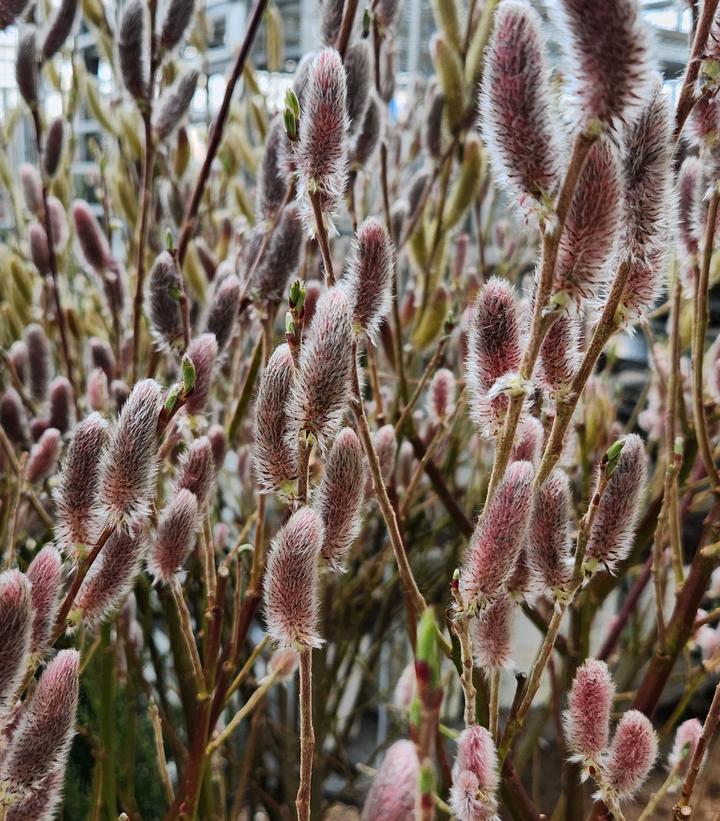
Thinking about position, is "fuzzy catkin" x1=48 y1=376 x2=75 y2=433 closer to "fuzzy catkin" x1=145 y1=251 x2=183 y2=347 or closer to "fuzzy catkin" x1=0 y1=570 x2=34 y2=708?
"fuzzy catkin" x1=145 y1=251 x2=183 y2=347

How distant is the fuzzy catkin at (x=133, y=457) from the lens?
0.92 ft

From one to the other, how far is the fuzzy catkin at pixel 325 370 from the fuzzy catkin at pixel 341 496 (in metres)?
0.01

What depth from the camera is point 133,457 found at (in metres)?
0.28

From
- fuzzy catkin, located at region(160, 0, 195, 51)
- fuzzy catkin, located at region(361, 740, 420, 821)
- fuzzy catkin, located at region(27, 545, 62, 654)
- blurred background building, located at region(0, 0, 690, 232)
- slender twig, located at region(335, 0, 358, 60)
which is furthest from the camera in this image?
blurred background building, located at region(0, 0, 690, 232)

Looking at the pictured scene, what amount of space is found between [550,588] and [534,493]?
36 millimetres

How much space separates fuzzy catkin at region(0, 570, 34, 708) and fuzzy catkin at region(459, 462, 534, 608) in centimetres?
13

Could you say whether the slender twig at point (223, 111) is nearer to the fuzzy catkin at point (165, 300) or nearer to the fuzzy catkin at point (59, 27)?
the fuzzy catkin at point (165, 300)

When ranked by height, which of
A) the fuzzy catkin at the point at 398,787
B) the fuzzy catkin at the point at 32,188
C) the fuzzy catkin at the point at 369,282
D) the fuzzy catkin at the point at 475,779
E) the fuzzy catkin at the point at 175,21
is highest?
the fuzzy catkin at the point at 175,21

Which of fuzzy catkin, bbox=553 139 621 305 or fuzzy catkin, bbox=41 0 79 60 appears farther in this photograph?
fuzzy catkin, bbox=41 0 79 60

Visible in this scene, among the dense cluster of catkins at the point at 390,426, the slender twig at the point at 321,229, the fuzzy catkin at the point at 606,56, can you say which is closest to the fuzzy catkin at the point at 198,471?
the dense cluster of catkins at the point at 390,426

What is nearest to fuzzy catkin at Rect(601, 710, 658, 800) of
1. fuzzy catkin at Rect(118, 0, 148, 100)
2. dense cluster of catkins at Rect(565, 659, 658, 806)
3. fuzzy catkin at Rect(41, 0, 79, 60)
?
dense cluster of catkins at Rect(565, 659, 658, 806)

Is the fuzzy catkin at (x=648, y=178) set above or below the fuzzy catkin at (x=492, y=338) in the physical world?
above

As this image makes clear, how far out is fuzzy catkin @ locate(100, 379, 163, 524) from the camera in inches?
11.0

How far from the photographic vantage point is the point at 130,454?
0.28 metres
